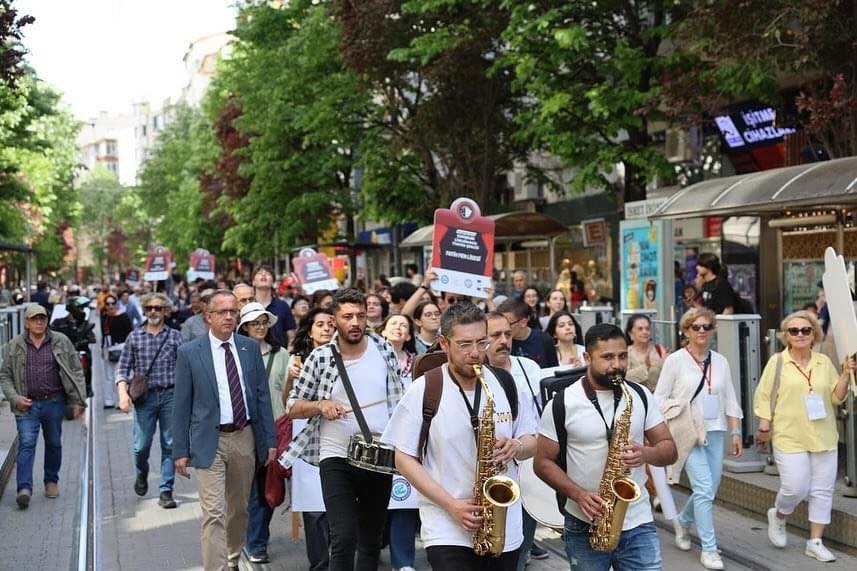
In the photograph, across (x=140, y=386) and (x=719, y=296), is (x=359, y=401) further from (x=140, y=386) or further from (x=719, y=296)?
(x=719, y=296)

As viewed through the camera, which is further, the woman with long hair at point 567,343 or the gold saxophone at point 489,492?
the woman with long hair at point 567,343

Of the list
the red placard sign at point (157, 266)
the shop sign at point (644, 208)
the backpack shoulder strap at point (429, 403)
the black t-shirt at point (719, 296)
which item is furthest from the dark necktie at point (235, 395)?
the red placard sign at point (157, 266)

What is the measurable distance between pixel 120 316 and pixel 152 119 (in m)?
143

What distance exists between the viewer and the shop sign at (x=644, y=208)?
16500 mm

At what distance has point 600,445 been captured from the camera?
5.35 metres

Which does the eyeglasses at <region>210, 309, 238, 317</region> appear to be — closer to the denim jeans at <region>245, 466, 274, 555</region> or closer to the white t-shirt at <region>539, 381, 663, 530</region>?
the denim jeans at <region>245, 466, 274, 555</region>

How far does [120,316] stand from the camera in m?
22.1

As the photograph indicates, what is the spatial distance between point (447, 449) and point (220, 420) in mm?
3006

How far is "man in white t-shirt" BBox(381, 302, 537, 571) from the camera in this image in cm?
496

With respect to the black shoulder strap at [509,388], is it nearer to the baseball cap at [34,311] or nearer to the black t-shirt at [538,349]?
the black t-shirt at [538,349]

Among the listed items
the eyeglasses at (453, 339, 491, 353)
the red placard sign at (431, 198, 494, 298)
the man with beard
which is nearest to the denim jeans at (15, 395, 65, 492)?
the red placard sign at (431, 198, 494, 298)

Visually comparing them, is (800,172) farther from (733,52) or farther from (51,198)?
(51,198)

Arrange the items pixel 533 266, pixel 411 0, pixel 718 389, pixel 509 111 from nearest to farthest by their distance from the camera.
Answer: pixel 718 389, pixel 411 0, pixel 509 111, pixel 533 266

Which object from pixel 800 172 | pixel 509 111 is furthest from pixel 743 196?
pixel 509 111
